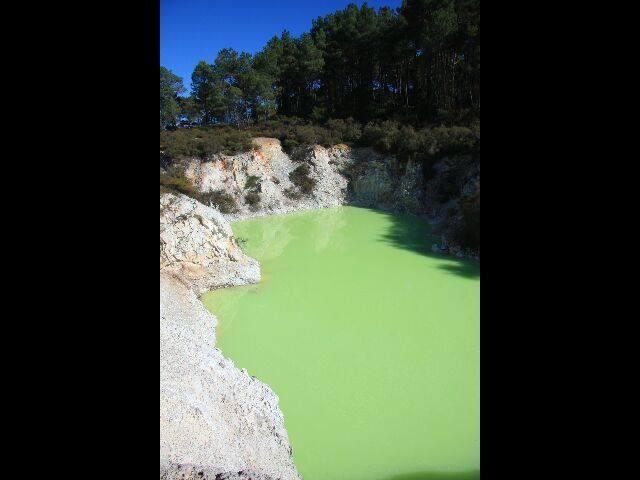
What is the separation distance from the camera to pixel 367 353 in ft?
29.6

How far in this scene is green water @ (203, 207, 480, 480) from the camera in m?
6.33

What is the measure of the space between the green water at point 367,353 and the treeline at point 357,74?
18.5 metres

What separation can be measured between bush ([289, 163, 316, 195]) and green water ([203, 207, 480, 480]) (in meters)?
10.6

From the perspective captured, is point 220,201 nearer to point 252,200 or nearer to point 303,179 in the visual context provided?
point 252,200

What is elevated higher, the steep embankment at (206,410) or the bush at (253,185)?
the bush at (253,185)

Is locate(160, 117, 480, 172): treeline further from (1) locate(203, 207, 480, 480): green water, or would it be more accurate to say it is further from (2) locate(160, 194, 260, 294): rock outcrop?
(2) locate(160, 194, 260, 294): rock outcrop

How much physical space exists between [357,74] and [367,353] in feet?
119

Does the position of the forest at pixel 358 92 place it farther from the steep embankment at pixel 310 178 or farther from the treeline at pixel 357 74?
the steep embankment at pixel 310 178

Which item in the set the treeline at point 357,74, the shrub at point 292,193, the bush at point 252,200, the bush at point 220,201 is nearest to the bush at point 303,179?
the shrub at point 292,193

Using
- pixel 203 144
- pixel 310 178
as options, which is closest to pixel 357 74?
pixel 310 178

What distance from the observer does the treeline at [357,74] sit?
100ft
